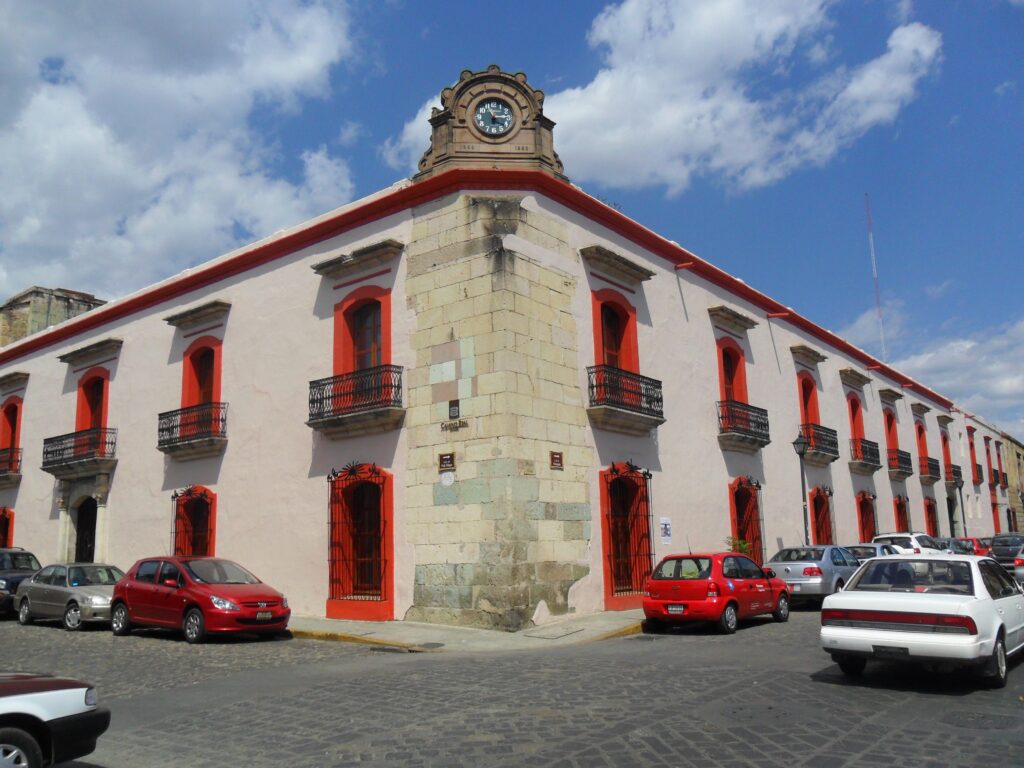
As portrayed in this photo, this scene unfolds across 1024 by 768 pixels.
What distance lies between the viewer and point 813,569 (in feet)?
56.1

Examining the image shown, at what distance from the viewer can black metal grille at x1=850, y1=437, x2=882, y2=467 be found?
29844mm

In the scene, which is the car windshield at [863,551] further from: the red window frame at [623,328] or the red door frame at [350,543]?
the red door frame at [350,543]

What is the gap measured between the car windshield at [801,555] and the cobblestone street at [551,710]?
5921mm

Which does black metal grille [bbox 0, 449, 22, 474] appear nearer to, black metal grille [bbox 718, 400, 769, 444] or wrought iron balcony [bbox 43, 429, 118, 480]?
wrought iron balcony [bbox 43, 429, 118, 480]

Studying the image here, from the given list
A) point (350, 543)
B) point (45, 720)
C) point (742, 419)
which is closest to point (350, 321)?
point (350, 543)

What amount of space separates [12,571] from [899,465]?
30642 millimetres

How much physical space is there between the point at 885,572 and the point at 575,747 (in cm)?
489

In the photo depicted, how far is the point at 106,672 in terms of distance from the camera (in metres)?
11.1

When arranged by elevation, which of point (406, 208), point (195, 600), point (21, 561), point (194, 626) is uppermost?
point (406, 208)

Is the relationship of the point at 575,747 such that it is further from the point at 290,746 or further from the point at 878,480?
→ the point at 878,480

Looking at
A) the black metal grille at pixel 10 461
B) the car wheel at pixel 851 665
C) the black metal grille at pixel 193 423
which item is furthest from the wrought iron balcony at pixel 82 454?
the car wheel at pixel 851 665

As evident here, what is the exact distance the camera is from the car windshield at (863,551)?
19453 millimetres

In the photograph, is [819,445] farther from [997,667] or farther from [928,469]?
[997,667]

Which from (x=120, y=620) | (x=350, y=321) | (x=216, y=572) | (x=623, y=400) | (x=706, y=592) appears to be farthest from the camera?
(x=350, y=321)
